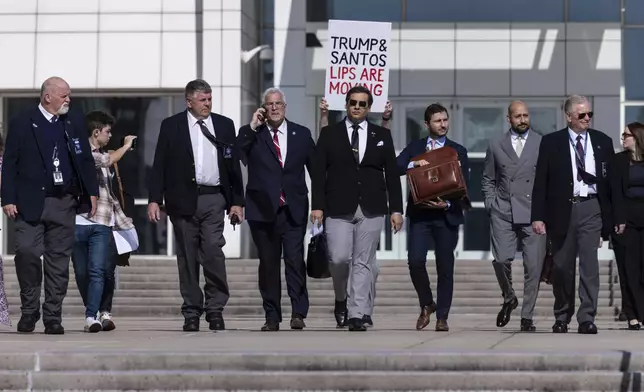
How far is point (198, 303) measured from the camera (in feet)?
43.5

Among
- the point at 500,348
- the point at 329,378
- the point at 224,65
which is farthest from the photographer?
the point at 224,65

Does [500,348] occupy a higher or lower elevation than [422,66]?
lower

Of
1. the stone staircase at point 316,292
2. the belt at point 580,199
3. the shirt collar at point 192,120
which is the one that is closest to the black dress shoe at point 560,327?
the belt at point 580,199

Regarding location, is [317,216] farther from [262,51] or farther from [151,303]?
[262,51]

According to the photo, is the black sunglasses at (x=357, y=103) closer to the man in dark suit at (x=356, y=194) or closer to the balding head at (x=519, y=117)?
the man in dark suit at (x=356, y=194)

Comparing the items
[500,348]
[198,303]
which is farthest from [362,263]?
[500,348]

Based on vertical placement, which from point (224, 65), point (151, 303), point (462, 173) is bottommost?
point (151, 303)

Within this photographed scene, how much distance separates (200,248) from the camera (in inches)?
524

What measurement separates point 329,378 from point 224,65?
1720cm

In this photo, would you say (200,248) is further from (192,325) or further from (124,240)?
(124,240)

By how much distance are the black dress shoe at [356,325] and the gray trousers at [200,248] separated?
3.39 feet

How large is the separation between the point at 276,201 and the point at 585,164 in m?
2.42

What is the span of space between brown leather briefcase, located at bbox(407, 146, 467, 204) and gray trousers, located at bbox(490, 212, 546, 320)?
604 millimetres

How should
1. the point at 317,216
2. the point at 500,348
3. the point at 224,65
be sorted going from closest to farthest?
the point at 500,348, the point at 317,216, the point at 224,65
